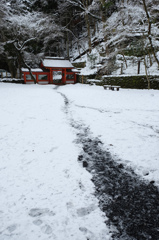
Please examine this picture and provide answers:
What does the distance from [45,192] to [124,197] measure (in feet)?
3.92

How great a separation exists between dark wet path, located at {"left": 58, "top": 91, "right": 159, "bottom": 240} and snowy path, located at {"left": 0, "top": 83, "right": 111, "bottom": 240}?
0.15 meters

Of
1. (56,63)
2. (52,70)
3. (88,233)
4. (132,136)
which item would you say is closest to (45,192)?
(88,233)

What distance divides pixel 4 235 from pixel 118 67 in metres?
19.2

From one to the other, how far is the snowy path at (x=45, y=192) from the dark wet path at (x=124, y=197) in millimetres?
155

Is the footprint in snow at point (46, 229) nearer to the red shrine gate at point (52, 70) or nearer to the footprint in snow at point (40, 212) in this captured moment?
the footprint in snow at point (40, 212)

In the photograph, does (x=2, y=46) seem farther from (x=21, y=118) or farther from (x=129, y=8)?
(x=21, y=118)

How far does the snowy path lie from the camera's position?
5.24ft

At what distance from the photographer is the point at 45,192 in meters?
2.13

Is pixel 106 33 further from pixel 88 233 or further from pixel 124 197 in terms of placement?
pixel 88 233

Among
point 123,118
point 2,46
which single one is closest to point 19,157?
point 123,118

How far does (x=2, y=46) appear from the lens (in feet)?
64.7

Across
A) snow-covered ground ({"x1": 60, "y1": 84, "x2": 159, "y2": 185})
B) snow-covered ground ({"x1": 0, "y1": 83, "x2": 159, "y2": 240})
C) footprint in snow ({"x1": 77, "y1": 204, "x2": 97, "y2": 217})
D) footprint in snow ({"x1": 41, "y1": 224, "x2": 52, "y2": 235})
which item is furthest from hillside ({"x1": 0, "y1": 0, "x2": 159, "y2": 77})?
footprint in snow ({"x1": 41, "y1": 224, "x2": 52, "y2": 235})

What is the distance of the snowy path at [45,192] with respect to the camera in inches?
62.9

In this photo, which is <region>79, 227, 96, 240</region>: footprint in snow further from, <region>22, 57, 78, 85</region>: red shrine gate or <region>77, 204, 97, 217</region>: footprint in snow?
<region>22, 57, 78, 85</region>: red shrine gate
